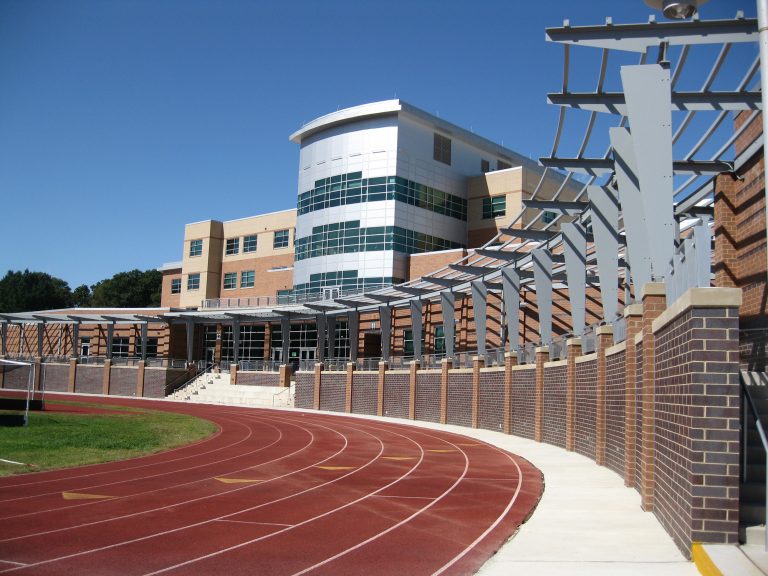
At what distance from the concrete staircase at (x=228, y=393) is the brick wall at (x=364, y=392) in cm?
696

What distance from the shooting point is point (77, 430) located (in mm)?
26094

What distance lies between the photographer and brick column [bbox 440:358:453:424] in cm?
3756

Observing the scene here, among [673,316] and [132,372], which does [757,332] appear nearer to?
[673,316]

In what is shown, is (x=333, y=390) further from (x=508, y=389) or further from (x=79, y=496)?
(x=79, y=496)

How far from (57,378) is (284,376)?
2540 cm

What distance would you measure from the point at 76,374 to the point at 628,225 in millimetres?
58175

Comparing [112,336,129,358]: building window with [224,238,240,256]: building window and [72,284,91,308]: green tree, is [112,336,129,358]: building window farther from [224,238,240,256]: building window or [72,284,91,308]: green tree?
[72,284,91,308]: green tree

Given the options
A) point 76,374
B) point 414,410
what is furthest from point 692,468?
point 76,374

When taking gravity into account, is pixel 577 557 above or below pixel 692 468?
below

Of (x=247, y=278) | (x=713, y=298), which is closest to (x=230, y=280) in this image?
(x=247, y=278)

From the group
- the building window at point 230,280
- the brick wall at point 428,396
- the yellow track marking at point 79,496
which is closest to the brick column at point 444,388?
the brick wall at point 428,396

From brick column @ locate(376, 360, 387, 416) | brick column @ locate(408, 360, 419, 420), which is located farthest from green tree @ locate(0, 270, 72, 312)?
brick column @ locate(408, 360, 419, 420)

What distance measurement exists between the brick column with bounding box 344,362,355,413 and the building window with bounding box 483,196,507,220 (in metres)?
19.8

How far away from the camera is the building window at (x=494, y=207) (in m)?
59.6
